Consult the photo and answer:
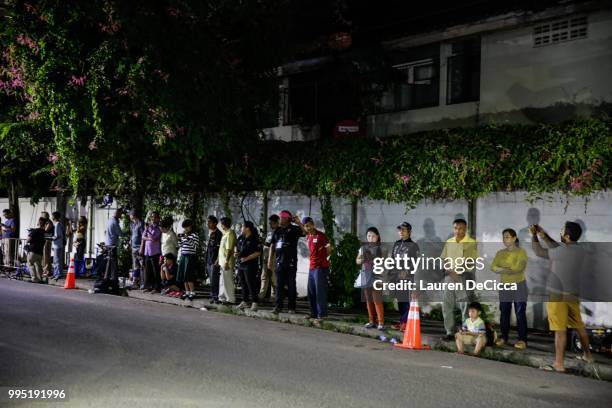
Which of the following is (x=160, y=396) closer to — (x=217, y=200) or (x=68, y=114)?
(x=68, y=114)

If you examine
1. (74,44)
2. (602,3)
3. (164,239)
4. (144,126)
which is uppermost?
(602,3)

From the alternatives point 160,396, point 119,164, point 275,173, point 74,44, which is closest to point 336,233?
point 275,173

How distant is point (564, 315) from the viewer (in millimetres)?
8586

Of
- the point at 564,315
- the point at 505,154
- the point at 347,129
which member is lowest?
the point at 564,315

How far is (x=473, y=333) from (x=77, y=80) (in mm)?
10401

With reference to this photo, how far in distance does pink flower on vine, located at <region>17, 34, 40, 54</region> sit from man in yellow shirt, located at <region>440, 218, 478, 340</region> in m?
10.3

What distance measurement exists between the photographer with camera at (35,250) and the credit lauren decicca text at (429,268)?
11100 millimetres

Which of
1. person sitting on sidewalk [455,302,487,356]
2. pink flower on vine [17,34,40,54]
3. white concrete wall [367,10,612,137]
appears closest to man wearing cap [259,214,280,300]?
white concrete wall [367,10,612,137]

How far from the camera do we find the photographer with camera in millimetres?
18641

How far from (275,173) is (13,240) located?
988cm

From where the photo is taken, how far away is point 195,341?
32.3ft

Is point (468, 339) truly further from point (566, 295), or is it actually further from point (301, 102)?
point (301, 102)

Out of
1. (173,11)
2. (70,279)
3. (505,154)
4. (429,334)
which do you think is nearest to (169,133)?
(173,11)

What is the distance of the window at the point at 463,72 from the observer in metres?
17.0
